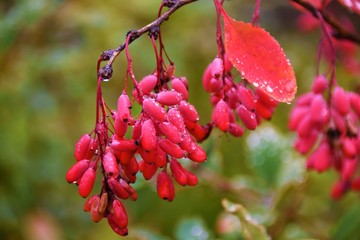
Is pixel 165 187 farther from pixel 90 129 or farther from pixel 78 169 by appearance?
pixel 90 129

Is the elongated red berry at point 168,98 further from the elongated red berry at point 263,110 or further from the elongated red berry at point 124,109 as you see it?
the elongated red berry at point 263,110

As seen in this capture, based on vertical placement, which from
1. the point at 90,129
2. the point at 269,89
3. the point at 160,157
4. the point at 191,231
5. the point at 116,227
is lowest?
the point at 90,129

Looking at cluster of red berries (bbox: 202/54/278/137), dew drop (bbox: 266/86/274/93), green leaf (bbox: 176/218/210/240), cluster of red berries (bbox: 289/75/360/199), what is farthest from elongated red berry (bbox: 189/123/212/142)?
green leaf (bbox: 176/218/210/240)

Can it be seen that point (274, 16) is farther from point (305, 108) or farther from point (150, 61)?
point (305, 108)

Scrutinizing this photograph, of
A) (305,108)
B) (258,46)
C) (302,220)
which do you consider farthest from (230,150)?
(258,46)

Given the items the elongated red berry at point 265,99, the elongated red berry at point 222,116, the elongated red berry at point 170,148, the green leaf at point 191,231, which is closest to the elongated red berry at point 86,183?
the elongated red berry at point 170,148

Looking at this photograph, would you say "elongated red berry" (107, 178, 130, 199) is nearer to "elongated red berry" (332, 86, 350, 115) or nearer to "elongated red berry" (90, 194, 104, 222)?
"elongated red berry" (90, 194, 104, 222)

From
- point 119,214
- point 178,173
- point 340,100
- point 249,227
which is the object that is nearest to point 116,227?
point 119,214
